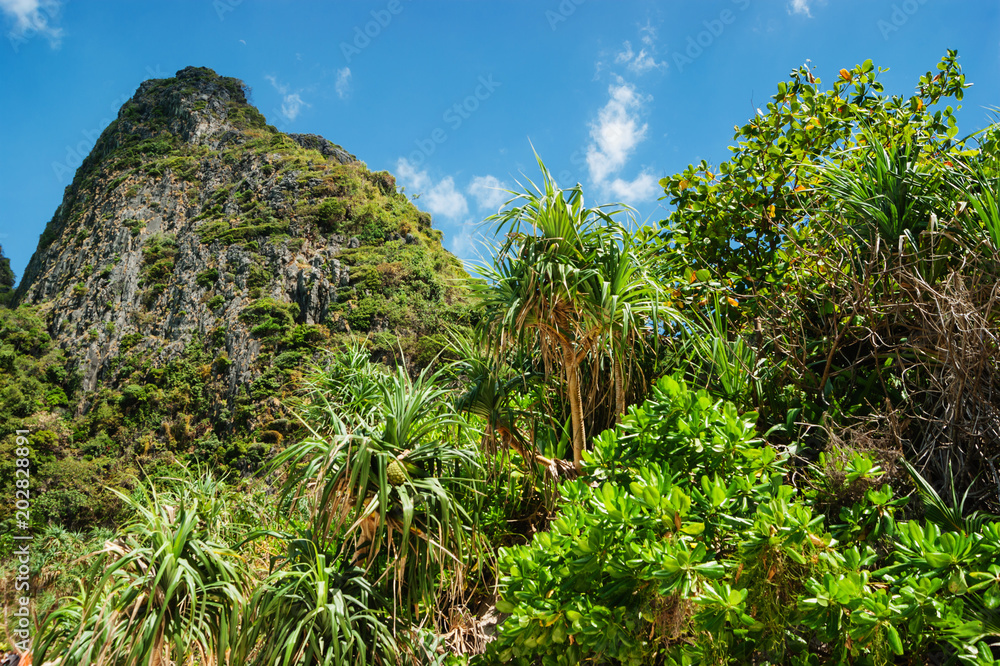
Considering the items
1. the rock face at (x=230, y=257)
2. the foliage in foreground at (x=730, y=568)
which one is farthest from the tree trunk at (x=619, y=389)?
the rock face at (x=230, y=257)

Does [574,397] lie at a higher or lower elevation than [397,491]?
higher

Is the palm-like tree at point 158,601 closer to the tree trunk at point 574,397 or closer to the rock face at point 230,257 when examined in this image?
the tree trunk at point 574,397

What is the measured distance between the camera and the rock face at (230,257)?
26.3 m

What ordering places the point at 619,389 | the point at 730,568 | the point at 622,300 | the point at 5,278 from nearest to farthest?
the point at 730,568
the point at 622,300
the point at 619,389
the point at 5,278

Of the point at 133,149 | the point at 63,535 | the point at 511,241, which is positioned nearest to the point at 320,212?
the point at 63,535

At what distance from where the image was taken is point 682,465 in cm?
244

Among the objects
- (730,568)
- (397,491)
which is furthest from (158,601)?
(730,568)

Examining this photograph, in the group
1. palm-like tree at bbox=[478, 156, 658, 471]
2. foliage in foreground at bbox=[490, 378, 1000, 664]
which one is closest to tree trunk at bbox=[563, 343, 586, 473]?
palm-like tree at bbox=[478, 156, 658, 471]

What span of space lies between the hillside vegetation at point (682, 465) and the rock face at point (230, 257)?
64.1 ft

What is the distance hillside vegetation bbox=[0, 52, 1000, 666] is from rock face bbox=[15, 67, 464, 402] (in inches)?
770

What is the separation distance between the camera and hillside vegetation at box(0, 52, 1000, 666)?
6.22ft

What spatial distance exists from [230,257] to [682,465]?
32269mm

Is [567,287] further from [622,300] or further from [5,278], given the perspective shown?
[5,278]

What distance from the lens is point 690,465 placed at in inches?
95.0
